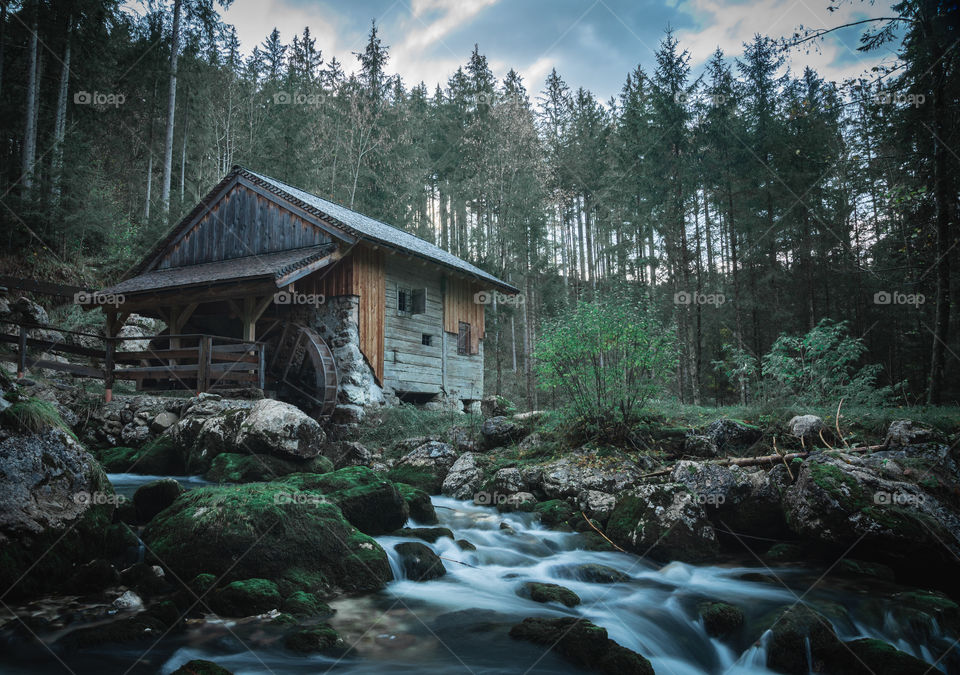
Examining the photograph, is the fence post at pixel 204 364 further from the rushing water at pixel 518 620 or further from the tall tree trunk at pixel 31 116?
the tall tree trunk at pixel 31 116

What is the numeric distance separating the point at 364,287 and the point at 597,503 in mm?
9141

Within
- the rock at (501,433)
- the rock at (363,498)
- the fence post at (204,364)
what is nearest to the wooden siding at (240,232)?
the fence post at (204,364)

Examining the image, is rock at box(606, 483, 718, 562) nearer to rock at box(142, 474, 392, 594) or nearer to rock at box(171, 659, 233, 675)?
rock at box(142, 474, 392, 594)

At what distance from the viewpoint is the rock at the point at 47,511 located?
13.0 feet

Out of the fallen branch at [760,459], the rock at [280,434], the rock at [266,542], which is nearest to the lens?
the rock at [266,542]

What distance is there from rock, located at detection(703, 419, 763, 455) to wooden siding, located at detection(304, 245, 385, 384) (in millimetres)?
8725

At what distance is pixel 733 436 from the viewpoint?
8281mm

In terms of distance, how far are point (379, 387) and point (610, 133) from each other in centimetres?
2159

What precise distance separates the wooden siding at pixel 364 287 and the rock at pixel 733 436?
8.73 m

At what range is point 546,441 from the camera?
9.51 metres

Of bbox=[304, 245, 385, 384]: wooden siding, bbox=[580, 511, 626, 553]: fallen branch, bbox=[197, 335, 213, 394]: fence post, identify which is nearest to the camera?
bbox=[580, 511, 626, 553]: fallen branch

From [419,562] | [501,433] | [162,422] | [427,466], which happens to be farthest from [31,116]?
[419,562]

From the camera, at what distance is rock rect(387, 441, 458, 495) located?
9.21 metres

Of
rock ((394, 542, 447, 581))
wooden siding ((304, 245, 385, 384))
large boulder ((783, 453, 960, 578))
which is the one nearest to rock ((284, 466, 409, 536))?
rock ((394, 542, 447, 581))
